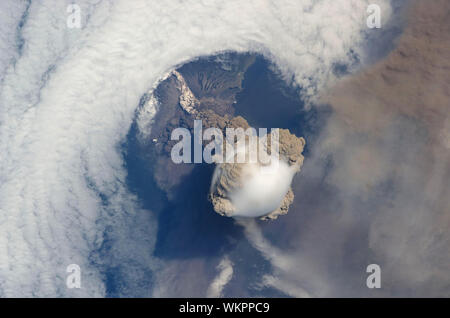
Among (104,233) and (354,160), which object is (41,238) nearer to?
(104,233)

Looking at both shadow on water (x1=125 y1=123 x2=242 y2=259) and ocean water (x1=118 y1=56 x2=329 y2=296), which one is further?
shadow on water (x1=125 y1=123 x2=242 y2=259)

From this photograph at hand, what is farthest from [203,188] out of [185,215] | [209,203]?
[185,215]

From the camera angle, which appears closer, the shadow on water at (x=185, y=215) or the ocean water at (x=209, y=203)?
the ocean water at (x=209, y=203)

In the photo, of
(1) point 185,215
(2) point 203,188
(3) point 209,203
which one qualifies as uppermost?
(2) point 203,188

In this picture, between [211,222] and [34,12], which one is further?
[34,12]

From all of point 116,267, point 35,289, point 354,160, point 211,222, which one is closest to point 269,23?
point 354,160

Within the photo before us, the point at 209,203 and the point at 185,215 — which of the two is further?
the point at 185,215

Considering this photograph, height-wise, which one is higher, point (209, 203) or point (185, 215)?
point (209, 203)

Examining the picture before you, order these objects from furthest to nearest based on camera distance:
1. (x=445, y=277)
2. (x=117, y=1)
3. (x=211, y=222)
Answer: (x=117, y=1)
(x=211, y=222)
(x=445, y=277)

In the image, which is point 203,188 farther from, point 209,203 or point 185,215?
point 185,215

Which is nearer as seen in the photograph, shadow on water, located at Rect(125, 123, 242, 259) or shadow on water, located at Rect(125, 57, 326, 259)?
shadow on water, located at Rect(125, 57, 326, 259)

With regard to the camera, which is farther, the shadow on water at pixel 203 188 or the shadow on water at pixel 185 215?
the shadow on water at pixel 185 215
